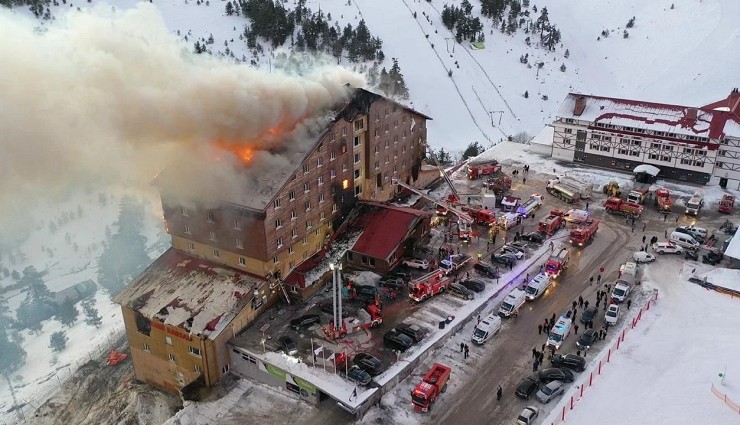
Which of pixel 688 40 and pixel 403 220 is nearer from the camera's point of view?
pixel 403 220

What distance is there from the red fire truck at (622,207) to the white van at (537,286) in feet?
61.4

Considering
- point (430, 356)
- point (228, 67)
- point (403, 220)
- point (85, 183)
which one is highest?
point (228, 67)

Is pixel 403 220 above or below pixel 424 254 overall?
above

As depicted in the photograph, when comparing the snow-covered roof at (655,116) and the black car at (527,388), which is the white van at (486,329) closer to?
the black car at (527,388)

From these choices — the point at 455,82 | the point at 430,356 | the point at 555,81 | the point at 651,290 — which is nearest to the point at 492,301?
the point at 430,356

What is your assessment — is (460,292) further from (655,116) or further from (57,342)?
(57,342)

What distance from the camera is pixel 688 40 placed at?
14225 cm

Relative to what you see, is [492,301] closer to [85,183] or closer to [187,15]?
[85,183]

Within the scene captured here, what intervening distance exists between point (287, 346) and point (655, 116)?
54.0 metres

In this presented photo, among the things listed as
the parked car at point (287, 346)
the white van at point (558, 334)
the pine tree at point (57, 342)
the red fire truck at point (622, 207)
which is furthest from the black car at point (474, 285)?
the pine tree at point (57, 342)

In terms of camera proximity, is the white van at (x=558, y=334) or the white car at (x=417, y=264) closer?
the white van at (x=558, y=334)

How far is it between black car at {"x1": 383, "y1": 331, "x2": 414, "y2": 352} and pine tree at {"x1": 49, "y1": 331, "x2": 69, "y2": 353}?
42.4m

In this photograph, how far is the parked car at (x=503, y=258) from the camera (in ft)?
176

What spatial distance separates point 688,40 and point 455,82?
59.0 m
